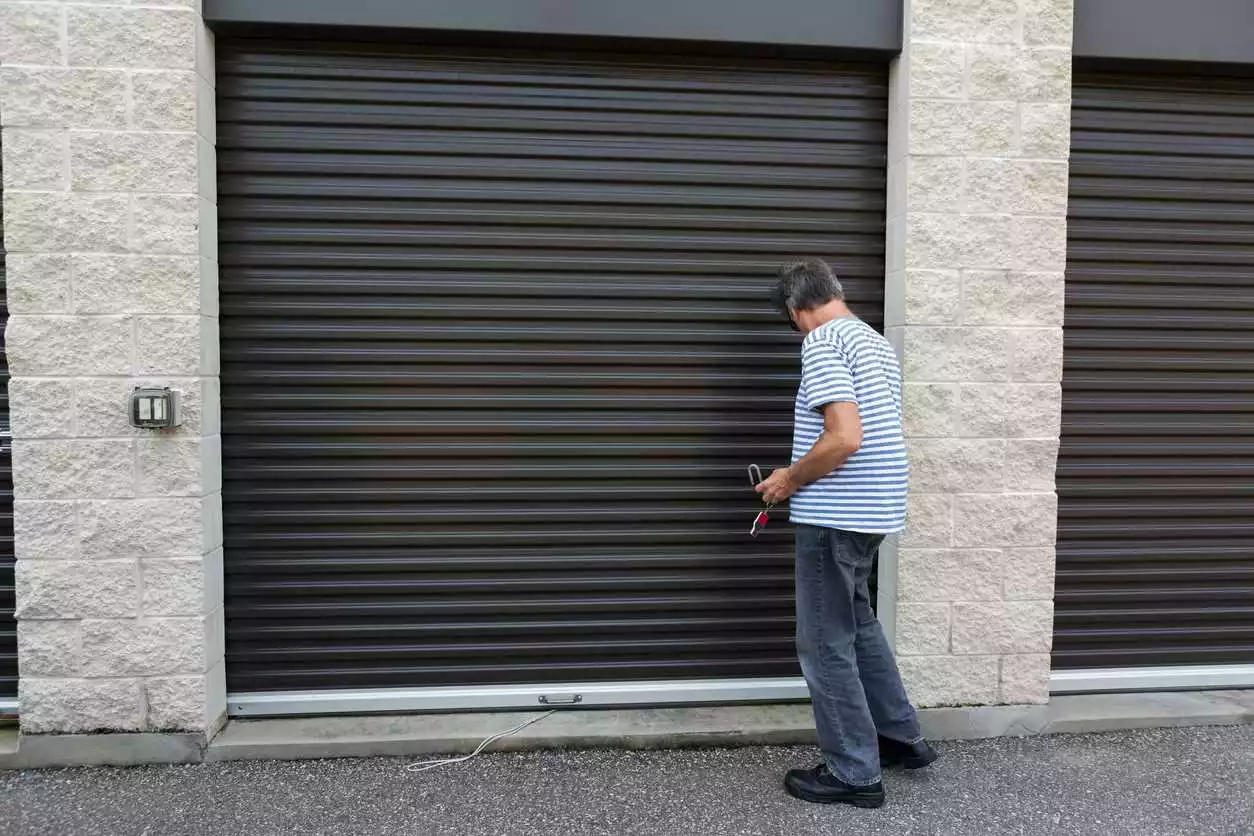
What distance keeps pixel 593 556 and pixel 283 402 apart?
1.44 meters

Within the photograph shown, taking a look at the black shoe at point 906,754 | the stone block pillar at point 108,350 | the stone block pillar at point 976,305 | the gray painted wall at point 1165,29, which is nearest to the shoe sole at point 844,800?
the black shoe at point 906,754

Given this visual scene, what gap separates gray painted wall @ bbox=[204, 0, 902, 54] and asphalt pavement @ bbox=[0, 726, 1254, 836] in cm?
289

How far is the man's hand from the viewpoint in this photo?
2.92 meters

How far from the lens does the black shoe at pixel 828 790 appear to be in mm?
2959

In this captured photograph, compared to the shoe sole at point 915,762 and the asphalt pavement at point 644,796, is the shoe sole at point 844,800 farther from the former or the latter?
the shoe sole at point 915,762

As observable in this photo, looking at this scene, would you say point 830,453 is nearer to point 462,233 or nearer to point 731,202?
point 731,202

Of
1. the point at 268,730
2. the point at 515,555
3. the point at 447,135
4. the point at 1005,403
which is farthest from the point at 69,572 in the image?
the point at 1005,403

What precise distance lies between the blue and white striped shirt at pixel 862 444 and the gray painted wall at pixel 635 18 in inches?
53.2

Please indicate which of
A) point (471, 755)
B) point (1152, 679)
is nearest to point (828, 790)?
point (471, 755)

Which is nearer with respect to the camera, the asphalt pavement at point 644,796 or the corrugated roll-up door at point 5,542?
the asphalt pavement at point 644,796

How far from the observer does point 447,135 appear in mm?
3475

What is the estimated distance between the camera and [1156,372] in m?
3.74

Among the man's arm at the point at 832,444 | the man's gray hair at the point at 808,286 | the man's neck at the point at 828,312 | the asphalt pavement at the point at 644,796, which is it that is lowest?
the asphalt pavement at the point at 644,796

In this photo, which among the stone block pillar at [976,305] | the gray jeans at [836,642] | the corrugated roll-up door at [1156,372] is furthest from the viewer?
the corrugated roll-up door at [1156,372]
